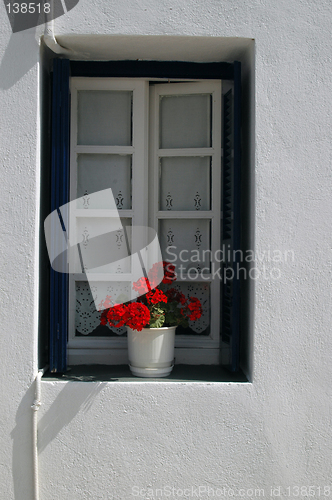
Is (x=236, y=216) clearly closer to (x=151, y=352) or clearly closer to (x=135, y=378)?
(x=151, y=352)

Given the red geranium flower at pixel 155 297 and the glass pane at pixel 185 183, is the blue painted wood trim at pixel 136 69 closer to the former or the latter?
the glass pane at pixel 185 183

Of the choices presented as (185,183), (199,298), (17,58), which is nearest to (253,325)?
(199,298)

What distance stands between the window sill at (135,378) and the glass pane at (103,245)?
1.98 feet

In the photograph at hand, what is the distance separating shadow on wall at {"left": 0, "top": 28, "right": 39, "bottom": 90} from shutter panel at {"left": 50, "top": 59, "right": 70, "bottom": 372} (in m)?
0.17

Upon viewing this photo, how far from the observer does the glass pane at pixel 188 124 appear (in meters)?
2.72

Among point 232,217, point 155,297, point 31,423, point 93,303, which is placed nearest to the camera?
point 31,423

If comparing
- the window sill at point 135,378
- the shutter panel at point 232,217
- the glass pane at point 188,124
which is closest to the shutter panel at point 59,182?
the window sill at point 135,378

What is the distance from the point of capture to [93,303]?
2.69 m

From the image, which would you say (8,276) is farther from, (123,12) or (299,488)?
(299,488)

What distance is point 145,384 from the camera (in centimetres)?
224

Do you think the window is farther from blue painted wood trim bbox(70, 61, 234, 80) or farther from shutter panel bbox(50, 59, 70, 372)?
shutter panel bbox(50, 59, 70, 372)

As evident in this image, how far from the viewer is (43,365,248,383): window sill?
2.32 m

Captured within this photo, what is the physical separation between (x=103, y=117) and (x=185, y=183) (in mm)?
679

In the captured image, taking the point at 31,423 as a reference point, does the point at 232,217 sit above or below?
above
